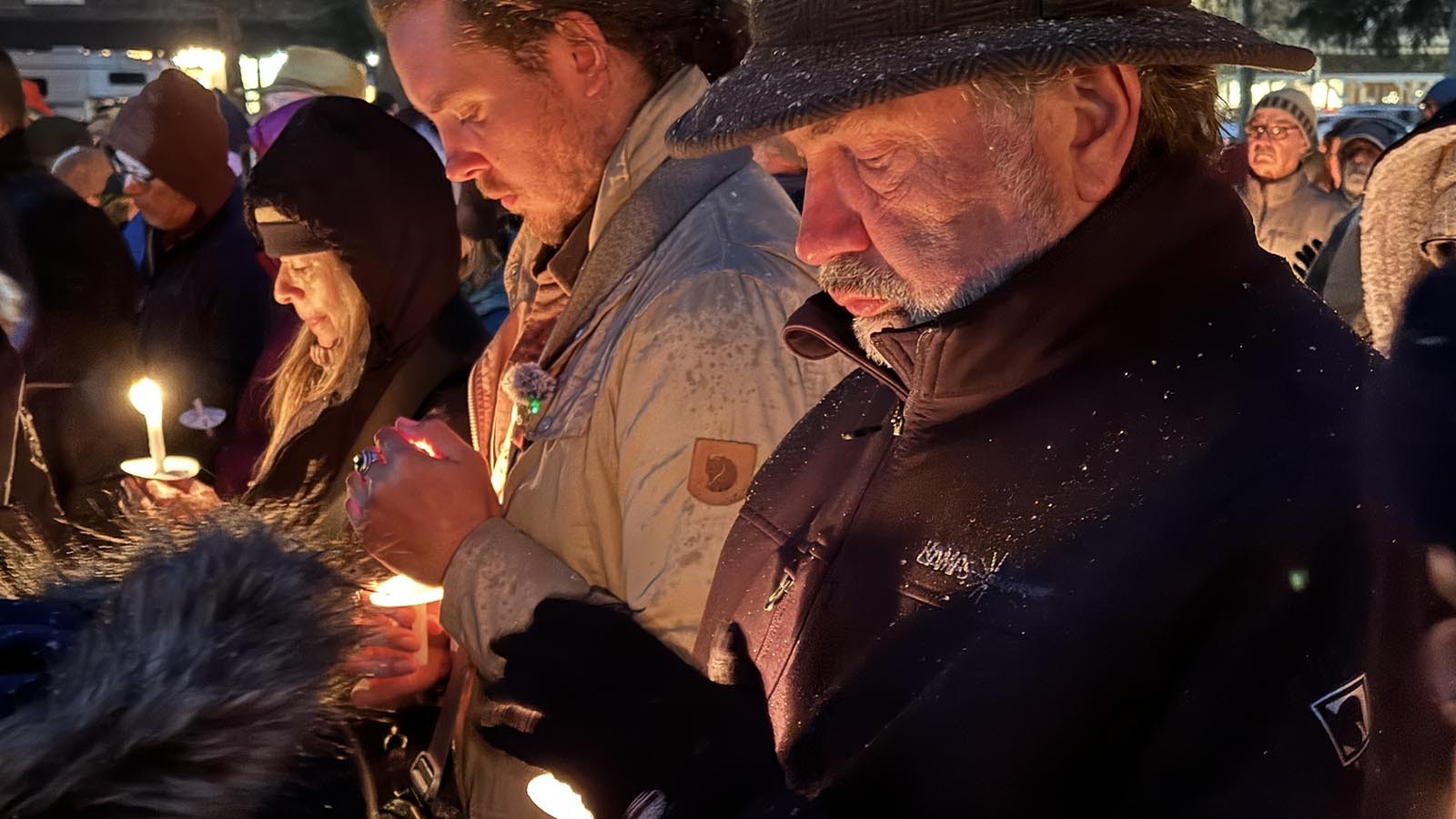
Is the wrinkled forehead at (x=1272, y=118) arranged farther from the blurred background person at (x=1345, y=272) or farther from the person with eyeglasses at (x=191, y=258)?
the person with eyeglasses at (x=191, y=258)

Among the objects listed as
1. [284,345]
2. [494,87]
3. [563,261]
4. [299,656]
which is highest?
[494,87]

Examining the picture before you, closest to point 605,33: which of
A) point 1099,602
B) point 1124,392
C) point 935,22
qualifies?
point 935,22

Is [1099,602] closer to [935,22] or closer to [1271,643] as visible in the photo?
[1271,643]

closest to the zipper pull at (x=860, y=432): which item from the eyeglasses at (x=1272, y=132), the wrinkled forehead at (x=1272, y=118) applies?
the eyeglasses at (x=1272, y=132)

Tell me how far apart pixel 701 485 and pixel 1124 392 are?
2.68 ft

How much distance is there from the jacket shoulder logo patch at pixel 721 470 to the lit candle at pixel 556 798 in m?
0.73

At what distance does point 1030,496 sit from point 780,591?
354mm

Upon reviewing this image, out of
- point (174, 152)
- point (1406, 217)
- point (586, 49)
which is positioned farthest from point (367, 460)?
point (174, 152)

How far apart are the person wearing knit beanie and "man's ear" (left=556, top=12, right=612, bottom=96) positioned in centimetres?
332

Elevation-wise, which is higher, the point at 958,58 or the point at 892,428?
the point at 958,58

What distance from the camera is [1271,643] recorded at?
1.14 metres

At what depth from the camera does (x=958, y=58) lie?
132cm

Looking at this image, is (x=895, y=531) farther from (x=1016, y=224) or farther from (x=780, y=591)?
(x=1016, y=224)

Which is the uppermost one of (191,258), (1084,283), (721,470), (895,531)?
(1084,283)
